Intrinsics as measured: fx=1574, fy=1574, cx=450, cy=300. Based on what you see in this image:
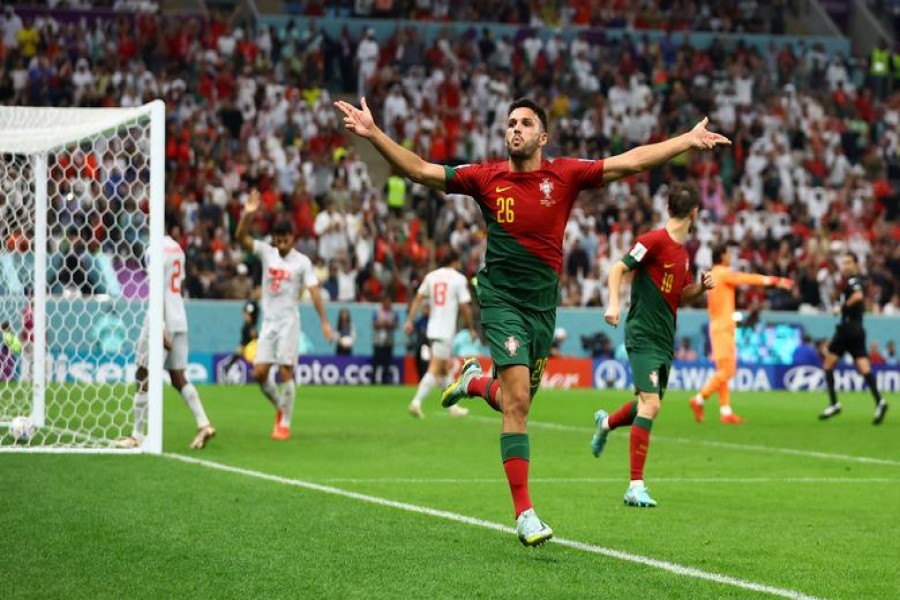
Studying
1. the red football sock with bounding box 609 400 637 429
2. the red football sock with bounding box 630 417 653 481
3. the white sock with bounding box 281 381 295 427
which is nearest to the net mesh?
the white sock with bounding box 281 381 295 427

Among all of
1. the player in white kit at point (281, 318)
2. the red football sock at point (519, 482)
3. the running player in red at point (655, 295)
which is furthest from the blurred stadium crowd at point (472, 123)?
the red football sock at point (519, 482)

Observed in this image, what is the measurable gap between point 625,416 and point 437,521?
2.92 m

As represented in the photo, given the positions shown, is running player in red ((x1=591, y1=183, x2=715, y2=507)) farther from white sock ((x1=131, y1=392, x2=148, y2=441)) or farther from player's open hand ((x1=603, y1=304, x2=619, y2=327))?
white sock ((x1=131, y1=392, x2=148, y2=441))

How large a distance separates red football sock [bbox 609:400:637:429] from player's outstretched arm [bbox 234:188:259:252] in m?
3.91

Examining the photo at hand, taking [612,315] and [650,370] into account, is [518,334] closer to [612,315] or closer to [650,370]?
[612,315]

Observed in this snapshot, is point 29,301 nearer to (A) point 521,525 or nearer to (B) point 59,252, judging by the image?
(B) point 59,252

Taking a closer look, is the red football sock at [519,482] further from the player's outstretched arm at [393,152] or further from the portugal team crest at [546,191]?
the player's outstretched arm at [393,152]

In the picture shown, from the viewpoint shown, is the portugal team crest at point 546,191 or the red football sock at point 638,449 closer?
the portugal team crest at point 546,191

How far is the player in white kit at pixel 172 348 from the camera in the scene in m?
14.9

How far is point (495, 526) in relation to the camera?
9.50 m

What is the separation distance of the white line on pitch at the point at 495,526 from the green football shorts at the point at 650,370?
82.8 inches

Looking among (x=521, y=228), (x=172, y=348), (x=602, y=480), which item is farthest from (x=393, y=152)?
(x=172, y=348)

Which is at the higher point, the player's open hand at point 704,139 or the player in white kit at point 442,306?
the player's open hand at point 704,139

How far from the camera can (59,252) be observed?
733 inches
